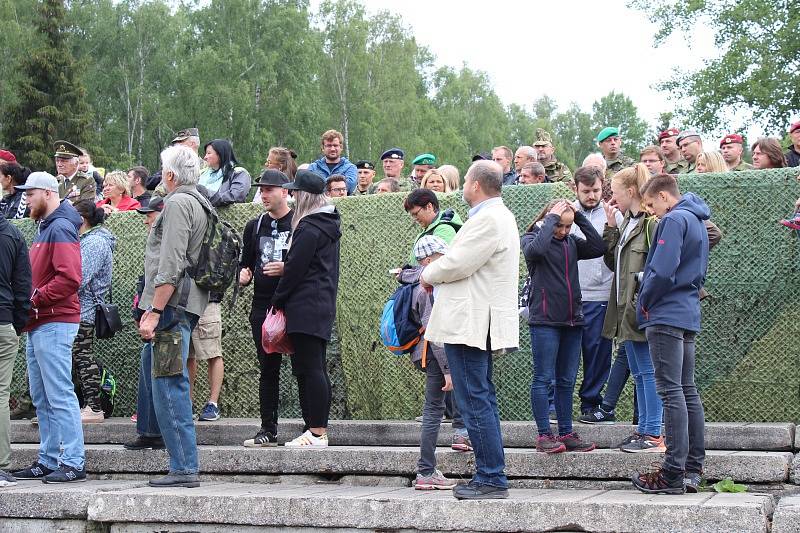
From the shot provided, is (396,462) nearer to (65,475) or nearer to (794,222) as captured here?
(65,475)

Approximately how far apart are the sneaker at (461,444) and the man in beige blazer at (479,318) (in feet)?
3.04

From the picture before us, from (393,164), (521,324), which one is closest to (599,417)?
(521,324)

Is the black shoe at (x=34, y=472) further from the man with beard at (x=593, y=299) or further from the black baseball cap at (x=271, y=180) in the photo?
the man with beard at (x=593, y=299)

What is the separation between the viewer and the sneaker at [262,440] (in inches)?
296

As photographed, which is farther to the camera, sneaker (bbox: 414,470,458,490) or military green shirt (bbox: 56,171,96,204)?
military green shirt (bbox: 56,171,96,204)

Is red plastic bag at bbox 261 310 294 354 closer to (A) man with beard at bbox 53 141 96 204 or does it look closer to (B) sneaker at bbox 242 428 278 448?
(B) sneaker at bbox 242 428 278 448

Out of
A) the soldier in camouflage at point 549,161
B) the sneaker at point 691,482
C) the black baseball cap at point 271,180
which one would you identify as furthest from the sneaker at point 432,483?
the soldier in camouflage at point 549,161

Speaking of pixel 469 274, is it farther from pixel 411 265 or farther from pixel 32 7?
pixel 32 7

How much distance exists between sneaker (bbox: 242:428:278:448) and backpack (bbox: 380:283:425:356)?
130 centimetres

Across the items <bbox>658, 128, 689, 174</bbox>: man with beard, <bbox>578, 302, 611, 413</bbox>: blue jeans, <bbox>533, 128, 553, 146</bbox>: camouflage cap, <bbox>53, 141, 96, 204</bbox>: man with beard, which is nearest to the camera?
<bbox>578, 302, 611, 413</bbox>: blue jeans

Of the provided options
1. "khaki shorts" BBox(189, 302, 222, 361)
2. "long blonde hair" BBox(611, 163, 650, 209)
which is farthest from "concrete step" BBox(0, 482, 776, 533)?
"long blonde hair" BBox(611, 163, 650, 209)

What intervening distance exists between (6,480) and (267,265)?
229 centimetres

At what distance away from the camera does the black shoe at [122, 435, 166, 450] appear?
7707mm

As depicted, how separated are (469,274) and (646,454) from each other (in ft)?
5.42
